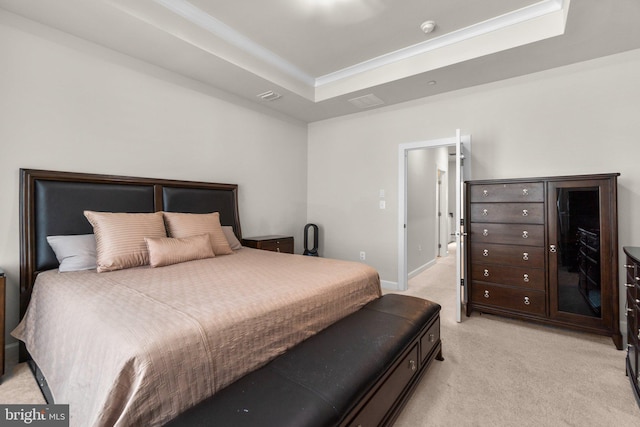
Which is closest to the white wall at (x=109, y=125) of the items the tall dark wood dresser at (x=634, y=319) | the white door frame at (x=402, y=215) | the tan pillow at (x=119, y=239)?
the tan pillow at (x=119, y=239)

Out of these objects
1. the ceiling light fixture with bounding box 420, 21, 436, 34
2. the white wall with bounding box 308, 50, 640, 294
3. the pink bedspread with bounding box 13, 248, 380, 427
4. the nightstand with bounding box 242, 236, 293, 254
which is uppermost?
the ceiling light fixture with bounding box 420, 21, 436, 34

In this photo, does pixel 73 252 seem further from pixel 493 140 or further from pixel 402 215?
pixel 493 140

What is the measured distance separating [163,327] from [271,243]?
2688mm

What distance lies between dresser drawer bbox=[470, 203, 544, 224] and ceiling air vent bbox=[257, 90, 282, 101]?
9.14 ft

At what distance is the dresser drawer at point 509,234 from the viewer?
2.83 metres

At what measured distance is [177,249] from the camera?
8.14 feet

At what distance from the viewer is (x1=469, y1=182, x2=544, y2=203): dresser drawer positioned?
9.21 feet

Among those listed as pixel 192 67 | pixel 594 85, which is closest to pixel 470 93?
pixel 594 85

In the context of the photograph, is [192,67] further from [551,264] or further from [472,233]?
[551,264]

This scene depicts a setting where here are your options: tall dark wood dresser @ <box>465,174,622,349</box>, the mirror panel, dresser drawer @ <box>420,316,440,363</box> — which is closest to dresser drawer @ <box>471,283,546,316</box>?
tall dark wood dresser @ <box>465,174,622,349</box>

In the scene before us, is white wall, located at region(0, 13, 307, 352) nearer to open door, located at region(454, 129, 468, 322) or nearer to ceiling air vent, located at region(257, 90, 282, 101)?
ceiling air vent, located at region(257, 90, 282, 101)

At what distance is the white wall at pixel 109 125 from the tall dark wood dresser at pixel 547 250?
2912 millimetres

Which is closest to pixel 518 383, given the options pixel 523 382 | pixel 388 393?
pixel 523 382

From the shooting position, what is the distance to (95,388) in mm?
1069
